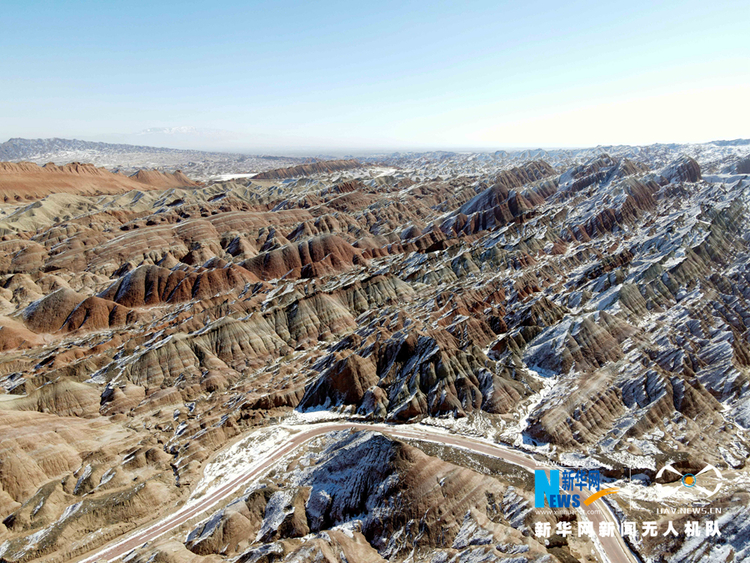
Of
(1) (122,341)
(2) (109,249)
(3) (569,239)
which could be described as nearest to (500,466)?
(1) (122,341)

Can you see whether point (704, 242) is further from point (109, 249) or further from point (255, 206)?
point (255, 206)

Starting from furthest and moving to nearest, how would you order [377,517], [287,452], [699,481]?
[287,452], [699,481], [377,517]

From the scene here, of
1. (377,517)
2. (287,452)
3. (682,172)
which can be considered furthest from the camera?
(682,172)

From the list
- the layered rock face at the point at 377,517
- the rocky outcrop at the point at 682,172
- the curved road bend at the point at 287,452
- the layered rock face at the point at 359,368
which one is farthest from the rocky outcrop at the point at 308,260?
the rocky outcrop at the point at 682,172

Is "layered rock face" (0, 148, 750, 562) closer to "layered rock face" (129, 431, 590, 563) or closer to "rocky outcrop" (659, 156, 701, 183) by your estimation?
"layered rock face" (129, 431, 590, 563)

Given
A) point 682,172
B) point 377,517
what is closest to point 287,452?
point 377,517

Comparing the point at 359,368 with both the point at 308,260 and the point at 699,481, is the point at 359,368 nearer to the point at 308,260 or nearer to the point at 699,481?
the point at 699,481

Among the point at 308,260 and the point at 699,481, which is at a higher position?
the point at 308,260
